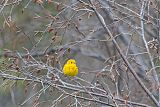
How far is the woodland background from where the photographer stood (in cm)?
389

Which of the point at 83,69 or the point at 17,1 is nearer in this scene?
the point at 17,1

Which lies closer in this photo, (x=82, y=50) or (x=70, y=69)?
(x=70, y=69)

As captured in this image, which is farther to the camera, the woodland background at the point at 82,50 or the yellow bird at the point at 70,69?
the yellow bird at the point at 70,69

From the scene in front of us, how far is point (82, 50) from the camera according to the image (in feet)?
24.9

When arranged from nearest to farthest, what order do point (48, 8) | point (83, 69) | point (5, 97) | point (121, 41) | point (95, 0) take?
point (95, 0)
point (48, 8)
point (121, 41)
point (83, 69)
point (5, 97)

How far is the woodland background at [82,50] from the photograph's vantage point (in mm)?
3887

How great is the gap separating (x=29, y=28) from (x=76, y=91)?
3394mm

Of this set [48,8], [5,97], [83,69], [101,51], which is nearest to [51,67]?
[48,8]

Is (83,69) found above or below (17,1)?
below

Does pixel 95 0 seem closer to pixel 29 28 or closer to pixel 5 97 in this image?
pixel 29 28

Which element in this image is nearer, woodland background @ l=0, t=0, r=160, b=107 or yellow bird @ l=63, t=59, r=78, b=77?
woodland background @ l=0, t=0, r=160, b=107

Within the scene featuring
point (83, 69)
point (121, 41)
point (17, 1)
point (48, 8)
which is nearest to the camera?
point (17, 1)

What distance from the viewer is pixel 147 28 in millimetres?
6812

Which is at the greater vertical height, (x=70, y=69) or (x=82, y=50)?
(x=70, y=69)
